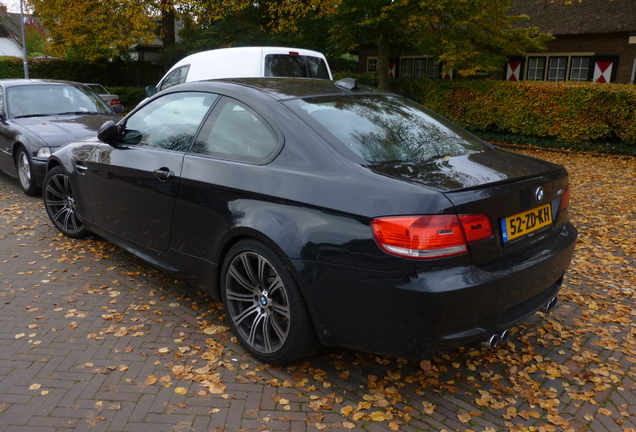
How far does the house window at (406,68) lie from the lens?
24266mm

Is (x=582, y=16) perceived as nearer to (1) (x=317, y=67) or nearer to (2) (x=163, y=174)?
(1) (x=317, y=67)

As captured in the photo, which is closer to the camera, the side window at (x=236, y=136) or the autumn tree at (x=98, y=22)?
the side window at (x=236, y=136)

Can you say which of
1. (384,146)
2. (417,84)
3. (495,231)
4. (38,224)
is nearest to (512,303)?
(495,231)

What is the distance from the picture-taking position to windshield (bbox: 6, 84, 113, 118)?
782 cm

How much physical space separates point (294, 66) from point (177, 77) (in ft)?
8.06

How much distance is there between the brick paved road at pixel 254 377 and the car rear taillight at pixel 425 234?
94cm

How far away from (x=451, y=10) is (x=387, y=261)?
12.9m

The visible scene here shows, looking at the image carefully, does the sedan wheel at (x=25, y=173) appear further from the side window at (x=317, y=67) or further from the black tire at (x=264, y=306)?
the black tire at (x=264, y=306)

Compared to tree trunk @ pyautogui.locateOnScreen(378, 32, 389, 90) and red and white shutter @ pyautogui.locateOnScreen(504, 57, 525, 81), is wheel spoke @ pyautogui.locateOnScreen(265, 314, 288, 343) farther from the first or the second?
red and white shutter @ pyautogui.locateOnScreen(504, 57, 525, 81)

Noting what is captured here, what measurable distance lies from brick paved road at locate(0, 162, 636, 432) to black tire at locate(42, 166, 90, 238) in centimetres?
117

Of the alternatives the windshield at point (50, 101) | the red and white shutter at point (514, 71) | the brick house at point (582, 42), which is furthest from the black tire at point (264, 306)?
the red and white shutter at point (514, 71)

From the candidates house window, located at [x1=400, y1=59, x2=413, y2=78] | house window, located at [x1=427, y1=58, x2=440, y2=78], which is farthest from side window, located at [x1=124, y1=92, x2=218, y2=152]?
house window, located at [x1=400, y1=59, x2=413, y2=78]

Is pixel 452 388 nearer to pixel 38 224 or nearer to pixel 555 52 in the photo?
pixel 38 224

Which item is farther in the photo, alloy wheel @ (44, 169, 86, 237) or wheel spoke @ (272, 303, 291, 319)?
alloy wheel @ (44, 169, 86, 237)
